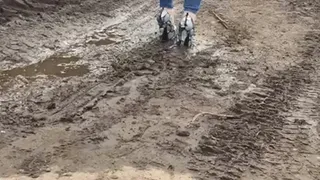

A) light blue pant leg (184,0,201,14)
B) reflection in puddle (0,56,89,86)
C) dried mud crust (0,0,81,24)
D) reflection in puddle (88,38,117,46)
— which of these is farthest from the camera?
dried mud crust (0,0,81,24)

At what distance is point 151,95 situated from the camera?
15.9 ft

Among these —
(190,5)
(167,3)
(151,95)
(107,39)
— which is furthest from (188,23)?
(151,95)

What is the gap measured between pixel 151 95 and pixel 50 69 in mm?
1183

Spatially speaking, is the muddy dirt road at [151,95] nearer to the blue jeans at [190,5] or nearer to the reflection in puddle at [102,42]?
the reflection in puddle at [102,42]

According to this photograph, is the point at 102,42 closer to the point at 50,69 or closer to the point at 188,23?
the point at 50,69

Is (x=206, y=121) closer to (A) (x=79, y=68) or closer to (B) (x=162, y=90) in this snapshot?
(B) (x=162, y=90)

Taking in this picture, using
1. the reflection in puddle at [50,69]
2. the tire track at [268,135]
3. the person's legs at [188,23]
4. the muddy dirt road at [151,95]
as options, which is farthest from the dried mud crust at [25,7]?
the tire track at [268,135]

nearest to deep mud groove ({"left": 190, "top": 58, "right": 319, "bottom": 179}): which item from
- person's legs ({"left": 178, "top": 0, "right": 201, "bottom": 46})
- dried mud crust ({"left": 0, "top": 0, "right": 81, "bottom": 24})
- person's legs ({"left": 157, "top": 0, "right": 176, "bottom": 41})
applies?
person's legs ({"left": 178, "top": 0, "right": 201, "bottom": 46})

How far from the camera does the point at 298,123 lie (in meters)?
4.44

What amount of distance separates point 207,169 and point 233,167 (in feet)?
0.63

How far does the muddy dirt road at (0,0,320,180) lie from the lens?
12.7 feet

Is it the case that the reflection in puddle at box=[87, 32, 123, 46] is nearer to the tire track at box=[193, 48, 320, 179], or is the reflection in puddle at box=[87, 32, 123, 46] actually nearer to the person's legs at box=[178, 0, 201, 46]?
the person's legs at box=[178, 0, 201, 46]

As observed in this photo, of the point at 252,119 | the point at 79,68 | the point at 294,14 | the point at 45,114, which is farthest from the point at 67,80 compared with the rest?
the point at 294,14

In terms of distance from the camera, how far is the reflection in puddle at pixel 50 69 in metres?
5.27
